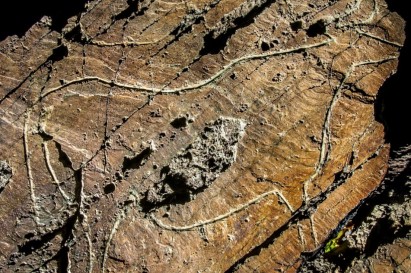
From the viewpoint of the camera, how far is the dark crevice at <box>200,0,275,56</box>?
1.57m

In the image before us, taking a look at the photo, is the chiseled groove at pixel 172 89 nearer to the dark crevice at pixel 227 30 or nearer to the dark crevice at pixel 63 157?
the dark crevice at pixel 227 30

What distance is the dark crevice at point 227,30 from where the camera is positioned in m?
1.57

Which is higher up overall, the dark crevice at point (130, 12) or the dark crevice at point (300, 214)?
the dark crevice at point (130, 12)

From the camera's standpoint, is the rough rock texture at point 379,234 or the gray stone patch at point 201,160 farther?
the rough rock texture at point 379,234

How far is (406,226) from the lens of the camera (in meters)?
1.68

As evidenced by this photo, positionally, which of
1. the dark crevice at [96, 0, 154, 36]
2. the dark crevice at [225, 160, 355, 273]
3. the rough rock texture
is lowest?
the rough rock texture

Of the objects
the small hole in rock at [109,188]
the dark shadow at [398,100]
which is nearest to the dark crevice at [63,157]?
the small hole in rock at [109,188]

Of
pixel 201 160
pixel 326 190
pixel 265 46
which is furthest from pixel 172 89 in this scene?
pixel 326 190

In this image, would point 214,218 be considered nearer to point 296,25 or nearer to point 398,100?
point 296,25

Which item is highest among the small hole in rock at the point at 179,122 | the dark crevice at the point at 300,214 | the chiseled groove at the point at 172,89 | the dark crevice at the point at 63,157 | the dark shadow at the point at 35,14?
the dark shadow at the point at 35,14

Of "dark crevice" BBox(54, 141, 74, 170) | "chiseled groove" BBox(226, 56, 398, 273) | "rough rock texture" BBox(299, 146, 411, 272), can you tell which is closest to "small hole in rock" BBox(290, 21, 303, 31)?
"chiseled groove" BBox(226, 56, 398, 273)

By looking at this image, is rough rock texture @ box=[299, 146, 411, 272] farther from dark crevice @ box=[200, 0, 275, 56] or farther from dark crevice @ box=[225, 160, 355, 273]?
dark crevice @ box=[200, 0, 275, 56]

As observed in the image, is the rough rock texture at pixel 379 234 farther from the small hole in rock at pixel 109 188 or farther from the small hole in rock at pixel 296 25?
the small hole in rock at pixel 109 188

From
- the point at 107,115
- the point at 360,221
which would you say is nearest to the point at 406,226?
the point at 360,221
